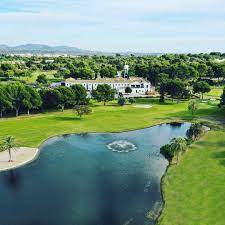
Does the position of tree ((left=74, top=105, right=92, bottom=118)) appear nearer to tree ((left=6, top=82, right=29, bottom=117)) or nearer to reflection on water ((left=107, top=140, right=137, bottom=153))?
tree ((left=6, top=82, right=29, bottom=117))

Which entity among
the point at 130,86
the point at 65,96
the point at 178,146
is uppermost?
the point at 130,86

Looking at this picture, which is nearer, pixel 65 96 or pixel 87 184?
pixel 87 184

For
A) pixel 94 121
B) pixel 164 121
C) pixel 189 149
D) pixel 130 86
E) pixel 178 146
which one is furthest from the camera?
pixel 130 86

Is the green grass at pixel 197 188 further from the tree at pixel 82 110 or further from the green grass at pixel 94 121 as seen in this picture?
the tree at pixel 82 110

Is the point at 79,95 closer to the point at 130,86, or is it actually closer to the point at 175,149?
the point at 130,86

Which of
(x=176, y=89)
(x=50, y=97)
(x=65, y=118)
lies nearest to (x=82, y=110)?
(x=65, y=118)

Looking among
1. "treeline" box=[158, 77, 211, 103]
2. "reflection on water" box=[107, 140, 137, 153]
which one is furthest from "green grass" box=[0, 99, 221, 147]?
"reflection on water" box=[107, 140, 137, 153]

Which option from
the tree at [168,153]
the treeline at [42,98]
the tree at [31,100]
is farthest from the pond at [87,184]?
the treeline at [42,98]
